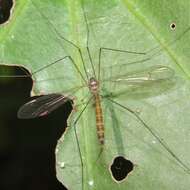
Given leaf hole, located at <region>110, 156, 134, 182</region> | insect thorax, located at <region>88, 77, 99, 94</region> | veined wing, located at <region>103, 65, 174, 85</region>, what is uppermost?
veined wing, located at <region>103, 65, 174, 85</region>

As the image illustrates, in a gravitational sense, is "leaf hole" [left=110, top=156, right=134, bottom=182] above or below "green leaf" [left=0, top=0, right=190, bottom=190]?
below

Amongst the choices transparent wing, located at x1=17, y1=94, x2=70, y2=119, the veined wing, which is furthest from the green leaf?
transparent wing, located at x1=17, y1=94, x2=70, y2=119

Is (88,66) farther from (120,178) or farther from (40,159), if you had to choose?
(40,159)

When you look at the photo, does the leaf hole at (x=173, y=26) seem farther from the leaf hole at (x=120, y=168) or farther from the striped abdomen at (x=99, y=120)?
the leaf hole at (x=120, y=168)

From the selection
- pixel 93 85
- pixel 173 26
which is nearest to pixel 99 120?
pixel 93 85

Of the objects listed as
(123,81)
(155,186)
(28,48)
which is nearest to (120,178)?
(155,186)

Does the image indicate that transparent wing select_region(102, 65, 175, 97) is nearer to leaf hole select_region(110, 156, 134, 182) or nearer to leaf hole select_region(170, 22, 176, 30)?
leaf hole select_region(170, 22, 176, 30)
